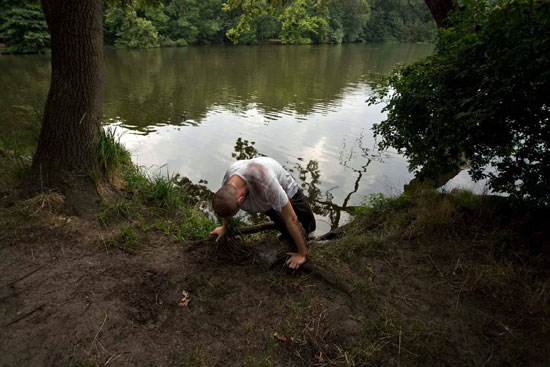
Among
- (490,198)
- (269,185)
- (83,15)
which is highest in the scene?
(83,15)

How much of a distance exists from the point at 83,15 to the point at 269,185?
3.02 metres

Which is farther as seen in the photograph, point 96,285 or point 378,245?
point 378,245

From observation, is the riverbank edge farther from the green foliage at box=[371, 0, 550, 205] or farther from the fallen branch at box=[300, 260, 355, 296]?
the green foliage at box=[371, 0, 550, 205]

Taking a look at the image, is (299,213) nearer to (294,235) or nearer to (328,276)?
(294,235)

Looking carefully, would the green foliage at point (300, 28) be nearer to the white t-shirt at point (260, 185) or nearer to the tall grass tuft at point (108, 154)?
the tall grass tuft at point (108, 154)

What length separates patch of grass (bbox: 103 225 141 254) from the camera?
10.8 feet

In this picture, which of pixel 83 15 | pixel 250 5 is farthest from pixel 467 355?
pixel 250 5

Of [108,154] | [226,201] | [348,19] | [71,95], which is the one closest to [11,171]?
[108,154]

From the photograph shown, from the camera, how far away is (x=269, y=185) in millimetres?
2504

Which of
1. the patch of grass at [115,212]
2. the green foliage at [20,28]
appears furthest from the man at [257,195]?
the green foliage at [20,28]

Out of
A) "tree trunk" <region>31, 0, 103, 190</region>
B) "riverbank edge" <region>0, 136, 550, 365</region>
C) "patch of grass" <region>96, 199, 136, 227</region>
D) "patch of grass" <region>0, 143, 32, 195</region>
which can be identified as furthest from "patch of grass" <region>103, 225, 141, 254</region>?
"patch of grass" <region>0, 143, 32, 195</region>

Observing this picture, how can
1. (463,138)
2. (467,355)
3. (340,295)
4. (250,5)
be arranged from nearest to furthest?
(467,355) < (340,295) < (463,138) < (250,5)

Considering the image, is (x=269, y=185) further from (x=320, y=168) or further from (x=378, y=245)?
(x=320, y=168)

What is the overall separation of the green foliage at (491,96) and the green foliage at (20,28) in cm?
3525
